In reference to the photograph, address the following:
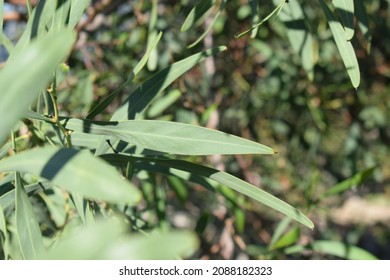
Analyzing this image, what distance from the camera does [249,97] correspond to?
2.25 metres

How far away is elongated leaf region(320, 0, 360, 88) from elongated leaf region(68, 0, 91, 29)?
1.19ft

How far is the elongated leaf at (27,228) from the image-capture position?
2.16 ft

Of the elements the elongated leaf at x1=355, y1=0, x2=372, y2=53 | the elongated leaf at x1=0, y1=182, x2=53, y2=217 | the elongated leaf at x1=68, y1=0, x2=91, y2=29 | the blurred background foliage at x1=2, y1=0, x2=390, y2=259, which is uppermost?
the elongated leaf at x1=68, y1=0, x2=91, y2=29

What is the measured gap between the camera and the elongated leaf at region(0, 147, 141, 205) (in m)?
0.37

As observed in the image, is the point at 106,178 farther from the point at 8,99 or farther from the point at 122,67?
the point at 122,67

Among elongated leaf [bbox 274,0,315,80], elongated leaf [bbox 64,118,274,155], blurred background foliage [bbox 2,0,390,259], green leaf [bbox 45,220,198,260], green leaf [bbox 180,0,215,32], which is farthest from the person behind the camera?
blurred background foliage [bbox 2,0,390,259]

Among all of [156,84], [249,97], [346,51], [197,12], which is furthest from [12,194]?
[249,97]

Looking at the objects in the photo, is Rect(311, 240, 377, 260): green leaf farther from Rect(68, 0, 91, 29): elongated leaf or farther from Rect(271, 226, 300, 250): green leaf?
Rect(68, 0, 91, 29): elongated leaf

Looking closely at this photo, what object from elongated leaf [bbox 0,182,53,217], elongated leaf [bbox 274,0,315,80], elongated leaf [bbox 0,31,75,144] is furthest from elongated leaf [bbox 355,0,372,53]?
elongated leaf [bbox 0,31,75,144]

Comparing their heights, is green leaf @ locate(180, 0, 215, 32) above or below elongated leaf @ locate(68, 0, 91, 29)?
below

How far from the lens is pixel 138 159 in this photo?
2.54 ft

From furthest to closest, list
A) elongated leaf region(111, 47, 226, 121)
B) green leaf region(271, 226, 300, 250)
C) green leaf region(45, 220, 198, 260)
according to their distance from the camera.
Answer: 1. green leaf region(271, 226, 300, 250)
2. elongated leaf region(111, 47, 226, 121)
3. green leaf region(45, 220, 198, 260)

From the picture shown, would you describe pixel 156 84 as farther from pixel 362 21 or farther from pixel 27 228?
pixel 362 21

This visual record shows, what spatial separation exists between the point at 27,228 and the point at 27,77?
0.36 m
